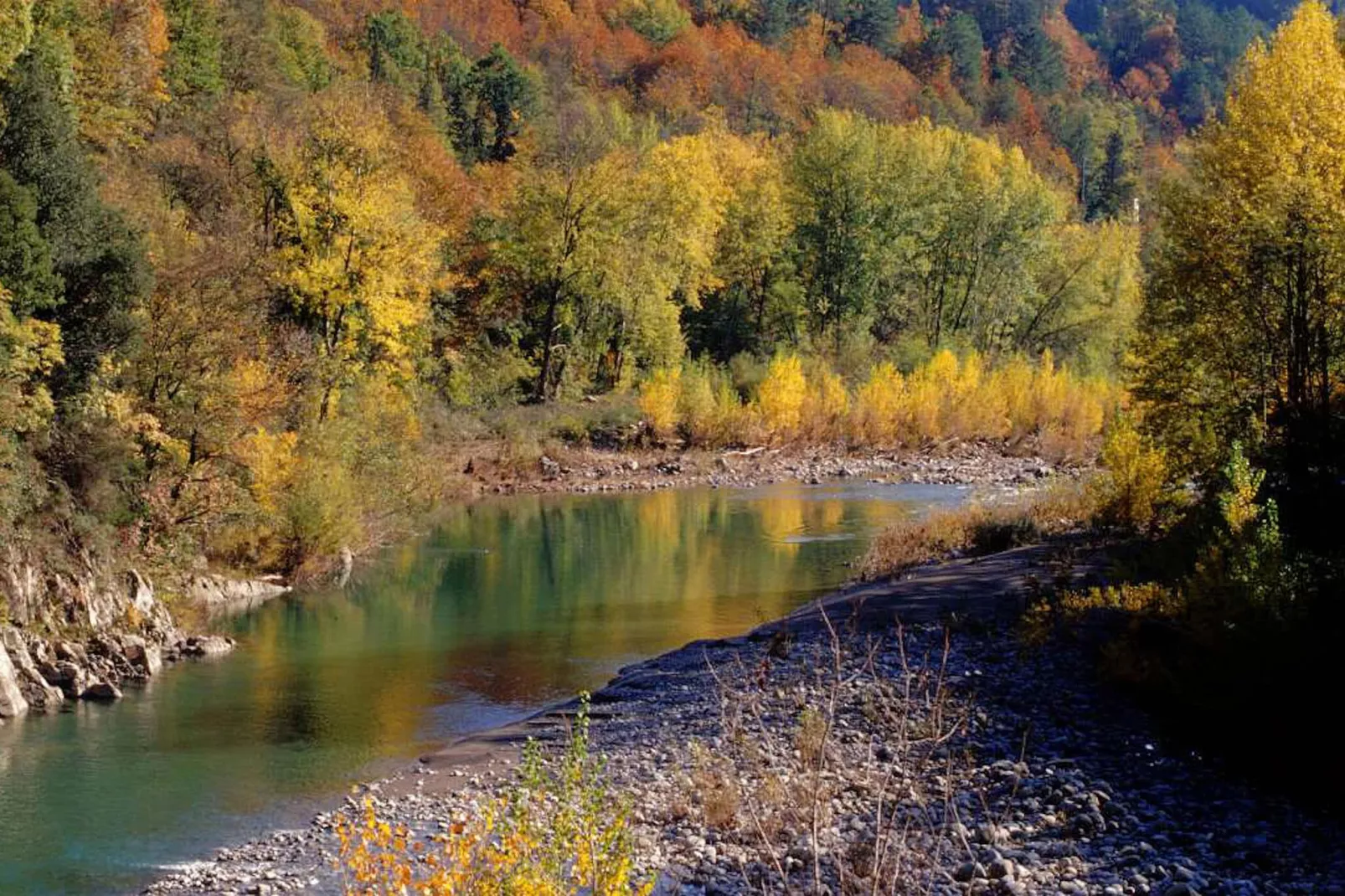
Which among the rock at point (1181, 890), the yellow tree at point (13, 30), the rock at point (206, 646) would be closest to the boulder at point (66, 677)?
the rock at point (206, 646)

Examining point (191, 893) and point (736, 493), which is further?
point (736, 493)

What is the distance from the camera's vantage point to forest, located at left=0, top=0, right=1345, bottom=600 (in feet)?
67.8

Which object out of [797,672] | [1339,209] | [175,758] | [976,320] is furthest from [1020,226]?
[175,758]

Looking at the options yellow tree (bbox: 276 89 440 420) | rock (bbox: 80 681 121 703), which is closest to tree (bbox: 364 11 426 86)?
yellow tree (bbox: 276 89 440 420)

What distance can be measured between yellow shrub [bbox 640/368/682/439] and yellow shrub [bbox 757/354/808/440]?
371cm

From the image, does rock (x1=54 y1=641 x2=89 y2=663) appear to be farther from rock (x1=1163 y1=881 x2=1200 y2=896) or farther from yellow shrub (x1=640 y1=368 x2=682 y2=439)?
yellow shrub (x1=640 y1=368 x2=682 y2=439)

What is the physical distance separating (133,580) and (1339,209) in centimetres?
1958

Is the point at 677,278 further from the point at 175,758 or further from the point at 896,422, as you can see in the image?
the point at 175,758

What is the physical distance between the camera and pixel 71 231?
21.9m

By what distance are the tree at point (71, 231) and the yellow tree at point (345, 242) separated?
10.2 metres

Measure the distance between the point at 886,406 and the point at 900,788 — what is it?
4550cm

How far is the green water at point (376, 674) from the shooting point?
13.7 meters

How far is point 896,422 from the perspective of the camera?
175ft

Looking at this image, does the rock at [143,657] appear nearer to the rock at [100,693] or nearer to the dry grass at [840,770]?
the rock at [100,693]
